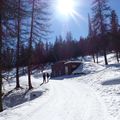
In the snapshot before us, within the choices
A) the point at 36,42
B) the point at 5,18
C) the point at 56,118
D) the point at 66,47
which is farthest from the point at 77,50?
the point at 56,118

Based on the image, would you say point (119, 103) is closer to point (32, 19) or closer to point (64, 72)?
point (32, 19)

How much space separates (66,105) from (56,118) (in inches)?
106

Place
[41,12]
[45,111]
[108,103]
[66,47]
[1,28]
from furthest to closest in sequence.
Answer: [66,47] < [41,12] < [1,28] < [108,103] < [45,111]

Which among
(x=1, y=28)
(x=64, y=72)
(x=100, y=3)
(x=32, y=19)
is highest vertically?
(x=100, y=3)

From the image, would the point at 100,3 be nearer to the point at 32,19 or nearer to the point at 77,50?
the point at 32,19

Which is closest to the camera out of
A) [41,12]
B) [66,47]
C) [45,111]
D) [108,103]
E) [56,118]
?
[56,118]

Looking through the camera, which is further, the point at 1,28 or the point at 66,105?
the point at 1,28

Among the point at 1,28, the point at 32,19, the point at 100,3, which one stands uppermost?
the point at 100,3

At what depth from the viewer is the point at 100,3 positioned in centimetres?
4478

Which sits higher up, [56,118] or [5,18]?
[5,18]

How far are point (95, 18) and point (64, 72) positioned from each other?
1344 centimetres

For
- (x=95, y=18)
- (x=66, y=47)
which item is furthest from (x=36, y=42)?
(x=66, y=47)

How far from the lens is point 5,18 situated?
643 inches

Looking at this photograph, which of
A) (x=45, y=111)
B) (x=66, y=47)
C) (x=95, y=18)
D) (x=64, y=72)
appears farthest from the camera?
(x=66, y=47)
